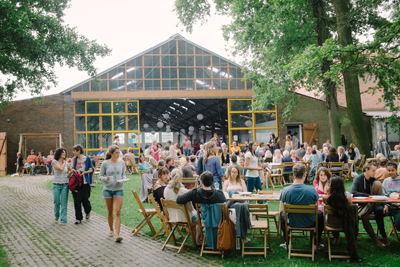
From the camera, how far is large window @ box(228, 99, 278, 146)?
21.3m

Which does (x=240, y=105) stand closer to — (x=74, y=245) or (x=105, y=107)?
(x=105, y=107)

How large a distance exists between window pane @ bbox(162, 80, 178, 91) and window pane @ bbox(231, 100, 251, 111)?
3541 millimetres

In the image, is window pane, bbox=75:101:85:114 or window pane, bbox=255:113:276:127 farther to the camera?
window pane, bbox=255:113:276:127

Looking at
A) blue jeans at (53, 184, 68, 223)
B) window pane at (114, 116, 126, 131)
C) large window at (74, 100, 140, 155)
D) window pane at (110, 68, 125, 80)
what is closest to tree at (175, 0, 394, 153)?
window pane at (110, 68, 125, 80)

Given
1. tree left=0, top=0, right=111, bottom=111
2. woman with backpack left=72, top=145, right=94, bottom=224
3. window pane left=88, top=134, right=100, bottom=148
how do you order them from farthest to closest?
window pane left=88, top=134, right=100, bottom=148
tree left=0, top=0, right=111, bottom=111
woman with backpack left=72, top=145, right=94, bottom=224

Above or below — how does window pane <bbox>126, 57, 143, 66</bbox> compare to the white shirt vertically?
above

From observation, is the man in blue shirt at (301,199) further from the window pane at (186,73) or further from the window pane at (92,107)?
the window pane at (92,107)

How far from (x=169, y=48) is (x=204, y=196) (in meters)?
17.0

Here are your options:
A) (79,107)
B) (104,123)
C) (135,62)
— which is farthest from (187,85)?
(79,107)

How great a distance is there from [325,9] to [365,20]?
181 centimetres

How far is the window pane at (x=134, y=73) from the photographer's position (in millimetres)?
20469

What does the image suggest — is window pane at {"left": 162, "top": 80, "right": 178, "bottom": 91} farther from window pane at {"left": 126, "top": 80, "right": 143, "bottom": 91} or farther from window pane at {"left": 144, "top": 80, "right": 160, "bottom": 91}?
window pane at {"left": 126, "top": 80, "right": 143, "bottom": 91}

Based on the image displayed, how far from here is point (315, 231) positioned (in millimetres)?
5031

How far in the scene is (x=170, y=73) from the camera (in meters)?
20.9
